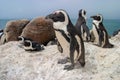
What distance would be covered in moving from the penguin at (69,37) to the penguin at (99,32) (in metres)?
2.23

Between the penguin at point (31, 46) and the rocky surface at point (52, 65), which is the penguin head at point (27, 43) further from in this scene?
the rocky surface at point (52, 65)

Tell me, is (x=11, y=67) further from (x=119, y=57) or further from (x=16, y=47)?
(x=119, y=57)

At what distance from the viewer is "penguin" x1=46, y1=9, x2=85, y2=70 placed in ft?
22.4

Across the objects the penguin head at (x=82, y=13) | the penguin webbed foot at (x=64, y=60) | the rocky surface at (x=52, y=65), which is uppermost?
the penguin head at (x=82, y=13)

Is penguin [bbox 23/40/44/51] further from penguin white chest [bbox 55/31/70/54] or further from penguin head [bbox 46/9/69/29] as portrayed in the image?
penguin head [bbox 46/9/69/29]

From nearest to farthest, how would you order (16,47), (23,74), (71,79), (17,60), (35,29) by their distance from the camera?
(71,79) → (23,74) → (17,60) → (16,47) → (35,29)

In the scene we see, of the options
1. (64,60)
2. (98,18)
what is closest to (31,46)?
(64,60)

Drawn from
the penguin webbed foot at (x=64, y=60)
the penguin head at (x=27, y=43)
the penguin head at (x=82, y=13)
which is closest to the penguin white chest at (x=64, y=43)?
the penguin webbed foot at (x=64, y=60)

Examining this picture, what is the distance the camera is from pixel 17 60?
26.9 ft

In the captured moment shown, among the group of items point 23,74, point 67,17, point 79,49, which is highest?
point 67,17

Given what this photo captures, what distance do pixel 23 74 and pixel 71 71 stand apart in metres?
1.28

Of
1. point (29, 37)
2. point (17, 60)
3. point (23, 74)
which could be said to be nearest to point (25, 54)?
point (17, 60)

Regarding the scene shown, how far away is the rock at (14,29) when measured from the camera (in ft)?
37.6

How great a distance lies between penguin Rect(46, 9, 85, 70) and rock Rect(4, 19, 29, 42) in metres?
4.62
